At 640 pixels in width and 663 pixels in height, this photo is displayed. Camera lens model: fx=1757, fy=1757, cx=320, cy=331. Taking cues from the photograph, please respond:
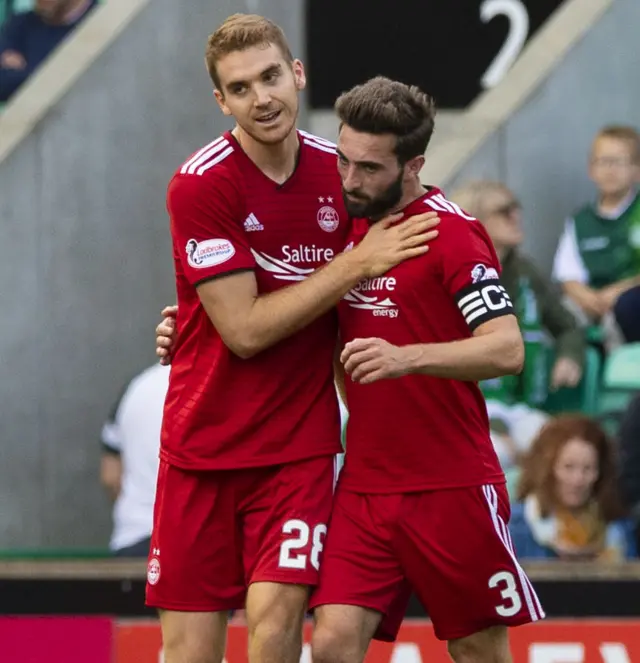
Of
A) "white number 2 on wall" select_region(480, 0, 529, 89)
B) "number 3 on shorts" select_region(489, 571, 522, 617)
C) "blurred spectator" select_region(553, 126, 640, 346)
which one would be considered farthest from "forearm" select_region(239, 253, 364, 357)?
"white number 2 on wall" select_region(480, 0, 529, 89)

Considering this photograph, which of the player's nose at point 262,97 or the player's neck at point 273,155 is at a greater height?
the player's nose at point 262,97

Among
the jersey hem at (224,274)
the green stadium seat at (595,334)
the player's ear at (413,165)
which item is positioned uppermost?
the player's ear at (413,165)

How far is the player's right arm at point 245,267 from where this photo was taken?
15.4 ft

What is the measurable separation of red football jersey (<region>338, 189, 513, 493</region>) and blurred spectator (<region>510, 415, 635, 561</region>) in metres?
1.95

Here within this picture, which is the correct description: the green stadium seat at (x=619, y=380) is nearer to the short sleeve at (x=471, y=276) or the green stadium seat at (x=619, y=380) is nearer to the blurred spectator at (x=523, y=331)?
the blurred spectator at (x=523, y=331)

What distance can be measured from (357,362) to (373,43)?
488cm

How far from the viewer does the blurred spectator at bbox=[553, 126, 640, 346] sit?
7.73 metres

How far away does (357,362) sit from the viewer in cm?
439

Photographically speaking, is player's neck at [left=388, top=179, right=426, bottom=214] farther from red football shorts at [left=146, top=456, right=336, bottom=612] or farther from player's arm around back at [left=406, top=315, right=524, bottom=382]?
red football shorts at [left=146, top=456, right=336, bottom=612]

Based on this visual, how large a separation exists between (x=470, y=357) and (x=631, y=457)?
242 centimetres

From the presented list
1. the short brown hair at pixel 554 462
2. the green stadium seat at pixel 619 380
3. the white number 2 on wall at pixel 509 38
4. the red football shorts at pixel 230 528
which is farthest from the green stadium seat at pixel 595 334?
the red football shorts at pixel 230 528

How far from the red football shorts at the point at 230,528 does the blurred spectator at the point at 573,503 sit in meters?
2.12

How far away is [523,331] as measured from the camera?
25.1 feet

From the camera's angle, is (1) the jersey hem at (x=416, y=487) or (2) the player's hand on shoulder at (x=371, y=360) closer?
(2) the player's hand on shoulder at (x=371, y=360)
